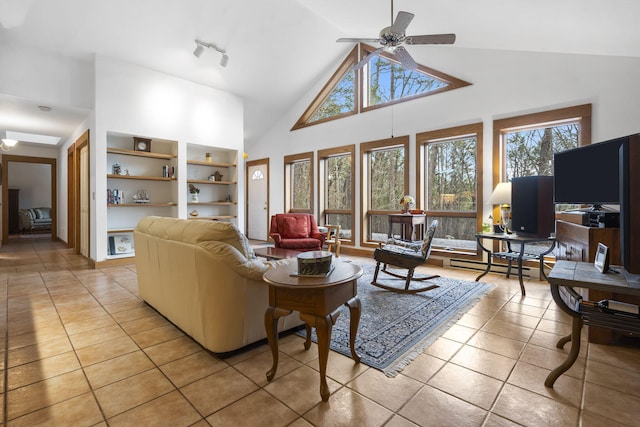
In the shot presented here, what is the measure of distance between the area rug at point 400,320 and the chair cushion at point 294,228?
167 cm

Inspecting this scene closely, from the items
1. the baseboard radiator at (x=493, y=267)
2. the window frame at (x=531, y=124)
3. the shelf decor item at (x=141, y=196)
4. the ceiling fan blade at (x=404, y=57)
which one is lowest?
the baseboard radiator at (x=493, y=267)

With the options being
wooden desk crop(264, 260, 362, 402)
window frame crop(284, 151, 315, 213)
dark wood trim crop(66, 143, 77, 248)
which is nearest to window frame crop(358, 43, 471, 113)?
window frame crop(284, 151, 315, 213)

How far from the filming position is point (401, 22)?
115 inches

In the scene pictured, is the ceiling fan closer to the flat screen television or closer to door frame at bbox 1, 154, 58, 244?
the flat screen television

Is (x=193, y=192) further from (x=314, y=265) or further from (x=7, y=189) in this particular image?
(x=7, y=189)

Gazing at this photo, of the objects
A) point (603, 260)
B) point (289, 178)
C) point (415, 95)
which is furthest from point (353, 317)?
point (289, 178)

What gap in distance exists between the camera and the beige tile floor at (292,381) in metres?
1.45

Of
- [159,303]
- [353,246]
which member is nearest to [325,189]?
[353,246]

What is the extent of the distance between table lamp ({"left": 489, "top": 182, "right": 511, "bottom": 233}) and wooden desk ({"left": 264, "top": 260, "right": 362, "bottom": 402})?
121 inches

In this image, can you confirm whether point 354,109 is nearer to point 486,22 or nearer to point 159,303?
point 486,22

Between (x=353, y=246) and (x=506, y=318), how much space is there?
3.56 metres

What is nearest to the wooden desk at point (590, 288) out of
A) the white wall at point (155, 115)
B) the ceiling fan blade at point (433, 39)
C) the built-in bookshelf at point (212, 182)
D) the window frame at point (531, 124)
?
the ceiling fan blade at point (433, 39)

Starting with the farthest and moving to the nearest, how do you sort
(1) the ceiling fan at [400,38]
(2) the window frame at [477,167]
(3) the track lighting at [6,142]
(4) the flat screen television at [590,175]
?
(3) the track lighting at [6,142], (2) the window frame at [477,167], (1) the ceiling fan at [400,38], (4) the flat screen television at [590,175]

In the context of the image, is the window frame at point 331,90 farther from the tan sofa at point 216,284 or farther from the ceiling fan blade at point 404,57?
the tan sofa at point 216,284
